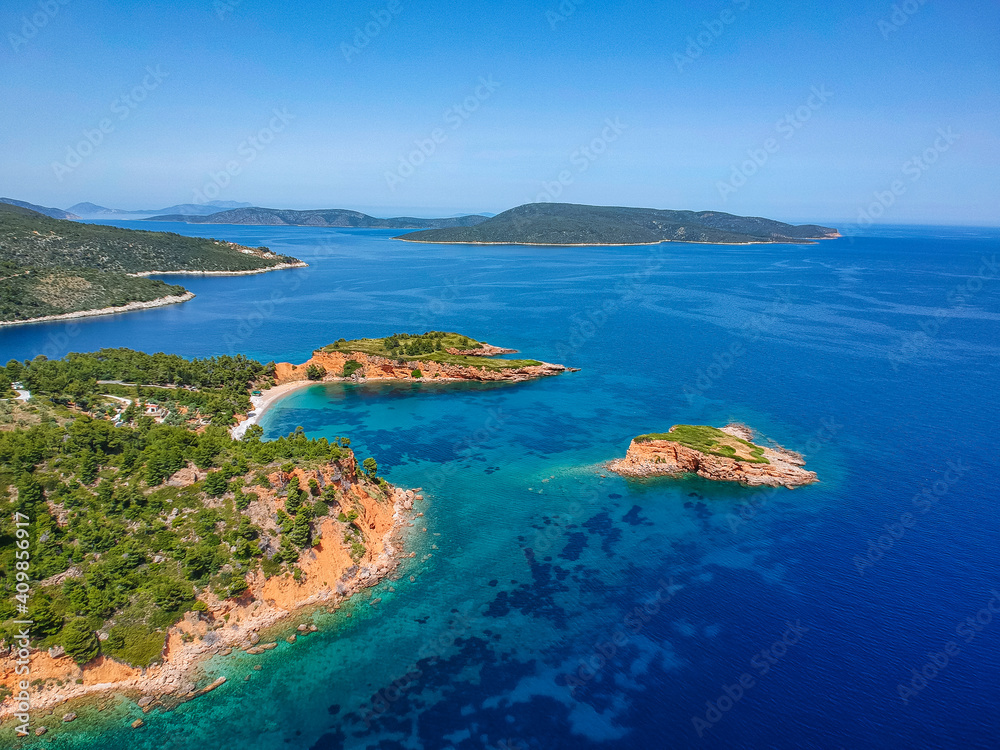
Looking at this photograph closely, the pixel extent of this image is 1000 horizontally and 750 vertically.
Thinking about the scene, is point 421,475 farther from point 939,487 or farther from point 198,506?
point 939,487

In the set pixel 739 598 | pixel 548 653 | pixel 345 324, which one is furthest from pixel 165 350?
pixel 739 598

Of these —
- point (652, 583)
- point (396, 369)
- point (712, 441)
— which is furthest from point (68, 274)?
point (652, 583)

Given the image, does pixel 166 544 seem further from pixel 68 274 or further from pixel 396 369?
pixel 68 274

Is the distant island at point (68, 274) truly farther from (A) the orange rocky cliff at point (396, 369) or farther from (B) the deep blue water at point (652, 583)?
(B) the deep blue water at point (652, 583)

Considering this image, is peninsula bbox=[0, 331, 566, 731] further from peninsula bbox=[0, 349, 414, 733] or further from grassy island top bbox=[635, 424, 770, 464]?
grassy island top bbox=[635, 424, 770, 464]

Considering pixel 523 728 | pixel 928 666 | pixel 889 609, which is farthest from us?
pixel 889 609
